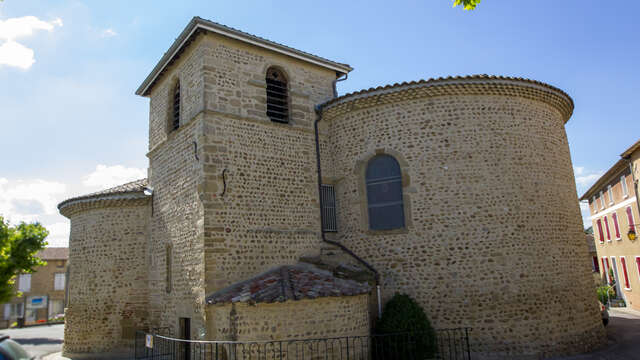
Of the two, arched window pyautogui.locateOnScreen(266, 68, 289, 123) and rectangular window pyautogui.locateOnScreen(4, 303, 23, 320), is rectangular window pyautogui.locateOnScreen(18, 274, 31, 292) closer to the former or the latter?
rectangular window pyautogui.locateOnScreen(4, 303, 23, 320)

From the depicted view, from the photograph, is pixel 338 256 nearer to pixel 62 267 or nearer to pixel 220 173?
pixel 220 173

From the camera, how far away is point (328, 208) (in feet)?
42.5

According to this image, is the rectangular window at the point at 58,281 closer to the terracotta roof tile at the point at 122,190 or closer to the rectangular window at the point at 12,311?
the rectangular window at the point at 12,311

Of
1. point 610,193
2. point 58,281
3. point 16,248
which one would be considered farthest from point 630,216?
point 58,281

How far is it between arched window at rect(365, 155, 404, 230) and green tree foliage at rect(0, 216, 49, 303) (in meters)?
19.6

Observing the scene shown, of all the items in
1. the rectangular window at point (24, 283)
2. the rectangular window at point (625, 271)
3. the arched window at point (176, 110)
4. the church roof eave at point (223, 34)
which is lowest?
the rectangular window at point (625, 271)

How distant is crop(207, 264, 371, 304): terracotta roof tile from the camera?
30.9ft

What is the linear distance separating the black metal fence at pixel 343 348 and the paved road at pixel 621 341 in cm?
275

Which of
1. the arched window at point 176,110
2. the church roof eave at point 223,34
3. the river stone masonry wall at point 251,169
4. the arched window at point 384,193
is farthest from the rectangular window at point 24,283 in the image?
the arched window at point 384,193

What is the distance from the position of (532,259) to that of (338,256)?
5.10 meters

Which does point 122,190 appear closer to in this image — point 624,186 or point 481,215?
point 481,215

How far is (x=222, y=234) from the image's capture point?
10.8 m

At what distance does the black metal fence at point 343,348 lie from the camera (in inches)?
357

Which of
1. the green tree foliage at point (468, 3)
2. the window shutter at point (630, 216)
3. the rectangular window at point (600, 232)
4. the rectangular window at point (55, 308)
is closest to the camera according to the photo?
the green tree foliage at point (468, 3)
